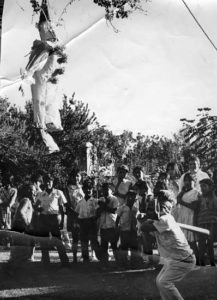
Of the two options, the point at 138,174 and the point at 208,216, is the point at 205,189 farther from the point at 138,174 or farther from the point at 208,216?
the point at 138,174

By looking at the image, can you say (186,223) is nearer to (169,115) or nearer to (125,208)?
(125,208)

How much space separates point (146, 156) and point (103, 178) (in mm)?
287

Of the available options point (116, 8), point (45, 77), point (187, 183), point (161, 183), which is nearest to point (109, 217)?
point (161, 183)

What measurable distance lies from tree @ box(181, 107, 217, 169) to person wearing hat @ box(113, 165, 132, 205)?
360 mm

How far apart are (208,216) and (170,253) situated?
0.92 ft

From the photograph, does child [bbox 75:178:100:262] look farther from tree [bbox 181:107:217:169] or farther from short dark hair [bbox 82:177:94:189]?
tree [bbox 181:107:217:169]

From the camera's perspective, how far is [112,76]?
293cm

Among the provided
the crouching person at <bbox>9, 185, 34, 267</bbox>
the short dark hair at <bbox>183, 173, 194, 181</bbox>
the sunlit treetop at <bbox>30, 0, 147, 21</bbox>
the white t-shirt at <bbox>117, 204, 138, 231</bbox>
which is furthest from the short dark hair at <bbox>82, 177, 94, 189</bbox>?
the sunlit treetop at <bbox>30, 0, 147, 21</bbox>

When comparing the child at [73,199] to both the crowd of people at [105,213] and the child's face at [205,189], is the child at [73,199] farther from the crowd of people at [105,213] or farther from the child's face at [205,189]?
the child's face at [205,189]

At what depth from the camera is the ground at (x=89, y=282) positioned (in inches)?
A: 103

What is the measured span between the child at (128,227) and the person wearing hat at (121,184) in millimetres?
29

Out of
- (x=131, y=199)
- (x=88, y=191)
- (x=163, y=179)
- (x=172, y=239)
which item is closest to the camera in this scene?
(x=172, y=239)

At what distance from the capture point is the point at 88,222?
2883 millimetres

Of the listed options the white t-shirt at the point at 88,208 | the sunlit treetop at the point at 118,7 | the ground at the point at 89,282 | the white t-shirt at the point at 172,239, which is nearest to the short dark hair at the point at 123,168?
the white t-shirt at the point at 88,208
